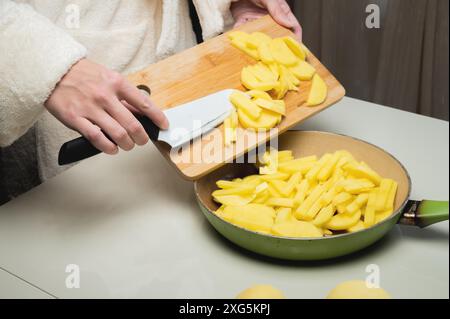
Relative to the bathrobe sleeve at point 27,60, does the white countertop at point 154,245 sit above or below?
below

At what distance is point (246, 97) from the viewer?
0.94m

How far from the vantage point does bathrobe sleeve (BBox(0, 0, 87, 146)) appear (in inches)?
33.4

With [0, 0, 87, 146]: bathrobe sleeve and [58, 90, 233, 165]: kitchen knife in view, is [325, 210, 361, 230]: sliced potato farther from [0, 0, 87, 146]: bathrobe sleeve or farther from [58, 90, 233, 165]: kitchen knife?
[0, 0, 87, 146]: bathrobe sleeve

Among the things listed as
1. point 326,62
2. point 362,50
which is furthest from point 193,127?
point 326,62

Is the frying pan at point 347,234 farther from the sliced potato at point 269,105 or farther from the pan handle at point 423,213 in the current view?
the sliced potato at point 269,105

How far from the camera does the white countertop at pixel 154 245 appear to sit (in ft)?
2.32

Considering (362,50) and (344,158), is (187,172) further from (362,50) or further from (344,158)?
(362,50)

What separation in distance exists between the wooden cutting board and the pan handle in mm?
269

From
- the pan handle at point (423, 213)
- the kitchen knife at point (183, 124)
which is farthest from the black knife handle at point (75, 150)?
the pan handle at point (423, 213)

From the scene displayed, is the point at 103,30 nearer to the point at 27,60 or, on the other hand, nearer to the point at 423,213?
the point at 27,60

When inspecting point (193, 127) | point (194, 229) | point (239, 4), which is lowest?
point (194, 229)

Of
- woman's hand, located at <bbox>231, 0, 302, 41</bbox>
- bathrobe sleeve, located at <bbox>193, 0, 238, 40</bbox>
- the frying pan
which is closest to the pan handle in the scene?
the frying pan

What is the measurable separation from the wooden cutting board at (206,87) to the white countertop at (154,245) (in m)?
0.09
